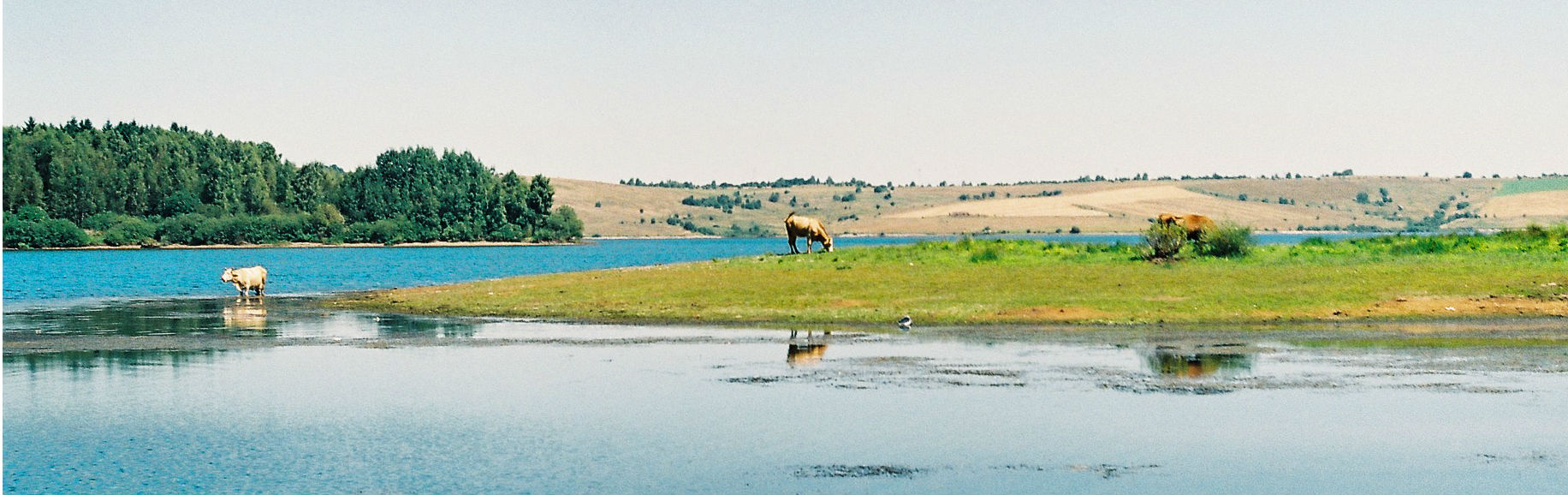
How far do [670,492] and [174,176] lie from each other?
18744cm

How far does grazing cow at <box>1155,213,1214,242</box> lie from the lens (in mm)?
50875

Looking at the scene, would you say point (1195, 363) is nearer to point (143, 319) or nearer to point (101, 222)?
point (143, 319)

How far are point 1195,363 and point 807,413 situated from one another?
8886 mm

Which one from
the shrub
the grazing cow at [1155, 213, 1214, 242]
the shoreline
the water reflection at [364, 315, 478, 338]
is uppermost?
the grazing cow at [1155, 213, 1214, 242]

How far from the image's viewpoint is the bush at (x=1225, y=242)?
48938 mm

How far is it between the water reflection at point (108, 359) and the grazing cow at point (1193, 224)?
32.8 meters

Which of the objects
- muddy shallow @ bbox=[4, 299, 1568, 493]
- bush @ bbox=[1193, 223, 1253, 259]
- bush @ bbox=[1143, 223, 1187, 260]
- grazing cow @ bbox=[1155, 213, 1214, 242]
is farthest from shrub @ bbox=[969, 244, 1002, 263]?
muddy shallow @ bbox=[4, 299, 1568, 493]

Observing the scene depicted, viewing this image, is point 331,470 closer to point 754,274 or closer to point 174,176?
point 754,274

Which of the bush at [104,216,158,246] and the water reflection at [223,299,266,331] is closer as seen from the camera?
the water reflection at [223,299,266,331]

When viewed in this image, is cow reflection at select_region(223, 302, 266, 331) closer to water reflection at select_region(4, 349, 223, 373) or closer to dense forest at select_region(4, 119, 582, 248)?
water reflection at select_region(4, 349, 223, 373)

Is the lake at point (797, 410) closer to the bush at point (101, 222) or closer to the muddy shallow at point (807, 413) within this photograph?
the muddy shallow at point (807, 413)

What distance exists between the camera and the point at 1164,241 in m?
48.6

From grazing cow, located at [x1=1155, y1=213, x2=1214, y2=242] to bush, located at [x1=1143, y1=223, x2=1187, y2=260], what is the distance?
56 cm

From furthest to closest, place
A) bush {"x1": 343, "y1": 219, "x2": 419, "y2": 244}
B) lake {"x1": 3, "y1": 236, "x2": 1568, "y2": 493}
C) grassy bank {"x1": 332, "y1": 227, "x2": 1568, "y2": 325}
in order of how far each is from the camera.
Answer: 1. bush {"x1": 343, "y1": 219, "x2": 419, "y2": 244}
2. grassy bank {"x1": 332, "y1": 227, "x2": 1568, "y2": 325}
3. lake {"x1": 3, "y1": 236, "x2": 1568, "y2": 493}
